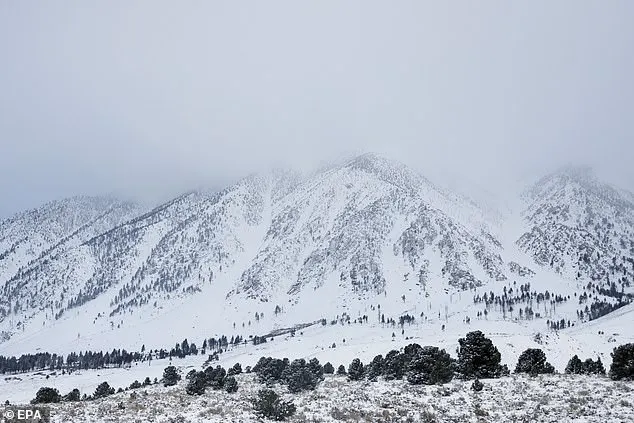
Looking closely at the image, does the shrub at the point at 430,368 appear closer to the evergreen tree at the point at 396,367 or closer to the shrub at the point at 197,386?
the evergreen tree at the point at 396,367

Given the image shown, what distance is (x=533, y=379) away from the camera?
111 feet

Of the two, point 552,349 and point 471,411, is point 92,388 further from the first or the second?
point 471,411

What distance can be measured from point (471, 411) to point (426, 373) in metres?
10.6

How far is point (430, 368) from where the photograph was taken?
37250 mm

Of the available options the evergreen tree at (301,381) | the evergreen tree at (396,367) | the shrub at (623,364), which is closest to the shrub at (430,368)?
the evergreen tree at (396,367)

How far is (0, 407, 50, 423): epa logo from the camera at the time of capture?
2708cm

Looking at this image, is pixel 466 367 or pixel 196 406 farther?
pixel 466 367

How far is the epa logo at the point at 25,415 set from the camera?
88.9ft

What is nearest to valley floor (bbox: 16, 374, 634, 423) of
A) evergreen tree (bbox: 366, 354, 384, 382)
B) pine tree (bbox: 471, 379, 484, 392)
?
pine tree (bbox: 471, 379, 484, 392)

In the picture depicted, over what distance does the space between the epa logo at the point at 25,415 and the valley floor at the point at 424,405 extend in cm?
74

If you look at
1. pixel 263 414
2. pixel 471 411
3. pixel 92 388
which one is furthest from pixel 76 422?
pixel 92 388

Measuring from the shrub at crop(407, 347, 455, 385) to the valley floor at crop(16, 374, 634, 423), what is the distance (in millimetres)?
999

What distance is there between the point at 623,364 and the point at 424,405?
14.5 metres

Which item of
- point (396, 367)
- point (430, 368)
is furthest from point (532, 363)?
point (396, 367)
